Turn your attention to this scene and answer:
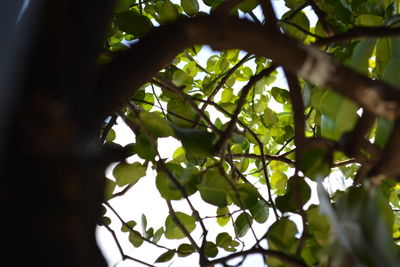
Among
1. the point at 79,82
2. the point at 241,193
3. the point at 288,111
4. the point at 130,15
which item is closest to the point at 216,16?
the point at 79,82

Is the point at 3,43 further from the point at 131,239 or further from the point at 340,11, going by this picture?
the point at 131,239

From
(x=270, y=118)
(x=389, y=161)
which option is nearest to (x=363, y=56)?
(x=389, y=161)

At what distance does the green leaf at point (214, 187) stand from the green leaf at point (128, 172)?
12cm

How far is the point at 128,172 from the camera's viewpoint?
56 cm

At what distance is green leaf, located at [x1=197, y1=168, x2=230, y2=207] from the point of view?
1.51 ft

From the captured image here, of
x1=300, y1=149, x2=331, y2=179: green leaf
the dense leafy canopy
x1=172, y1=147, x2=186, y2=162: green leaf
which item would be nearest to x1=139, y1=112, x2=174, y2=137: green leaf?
the dense leafy canopy

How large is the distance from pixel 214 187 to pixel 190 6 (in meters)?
0.36

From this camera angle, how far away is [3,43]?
0.30 meters

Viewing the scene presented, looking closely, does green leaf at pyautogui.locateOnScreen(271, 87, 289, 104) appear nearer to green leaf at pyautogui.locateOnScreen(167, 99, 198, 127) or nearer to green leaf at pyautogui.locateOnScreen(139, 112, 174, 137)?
green leaf at pyautogui.locateOnScreen(167, 99, 198, 127)

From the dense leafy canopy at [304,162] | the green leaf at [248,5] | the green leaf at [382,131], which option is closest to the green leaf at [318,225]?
the dense leafy canopy at [304,162]

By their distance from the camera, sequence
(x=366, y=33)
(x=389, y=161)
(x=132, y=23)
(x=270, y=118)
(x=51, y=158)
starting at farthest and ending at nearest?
(x=270, y=118) → (x=132, y=23) → (x=366, y=33) → (x=389, y=161) → (x=51, y=158)

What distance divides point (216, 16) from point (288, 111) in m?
0.80

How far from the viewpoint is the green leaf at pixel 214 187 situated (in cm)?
46

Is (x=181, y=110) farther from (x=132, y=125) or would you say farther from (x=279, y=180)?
(x=279, y=180)
